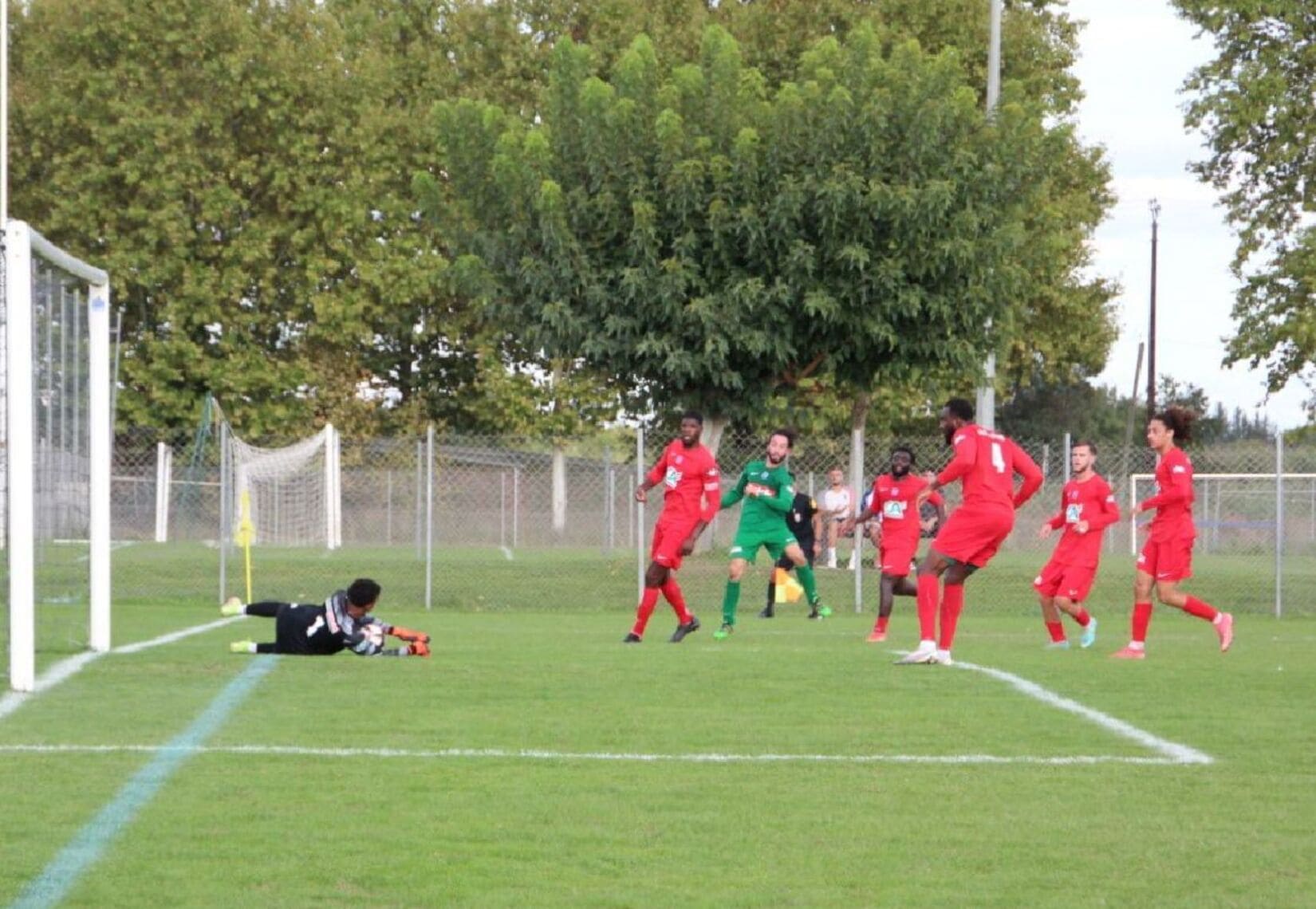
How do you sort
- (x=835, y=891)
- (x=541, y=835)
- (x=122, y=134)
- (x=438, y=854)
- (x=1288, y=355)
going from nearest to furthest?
(x=835, y=891)
(x=438, y=854)
(x=541, y=835)
(x=1288, y=355)
(x=122, y=134)

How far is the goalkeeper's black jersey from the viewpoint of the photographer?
13.6 metres

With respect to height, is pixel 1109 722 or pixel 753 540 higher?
pixel 753 540

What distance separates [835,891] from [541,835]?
3.78 ft

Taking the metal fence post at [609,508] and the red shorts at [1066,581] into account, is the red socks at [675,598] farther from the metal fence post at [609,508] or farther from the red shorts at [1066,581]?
the metal fence post at [609,508]

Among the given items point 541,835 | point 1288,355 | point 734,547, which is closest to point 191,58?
point 1288,355

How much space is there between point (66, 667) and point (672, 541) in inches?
216

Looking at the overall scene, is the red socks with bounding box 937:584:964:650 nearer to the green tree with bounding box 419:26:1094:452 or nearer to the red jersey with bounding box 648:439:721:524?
the red jersey with bounding box 648:439:721:524

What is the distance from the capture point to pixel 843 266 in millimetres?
26625

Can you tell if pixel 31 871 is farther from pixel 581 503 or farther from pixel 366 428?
pixel 366 428

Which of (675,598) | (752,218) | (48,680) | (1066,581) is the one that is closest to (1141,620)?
(1066,581)

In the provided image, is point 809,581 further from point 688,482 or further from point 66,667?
point 66,667

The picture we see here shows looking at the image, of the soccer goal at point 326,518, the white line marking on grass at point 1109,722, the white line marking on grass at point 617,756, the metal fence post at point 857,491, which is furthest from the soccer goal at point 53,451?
the soccer goal at point 326,518

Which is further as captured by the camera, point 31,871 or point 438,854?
point 438,854

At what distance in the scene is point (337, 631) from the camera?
44.5ft
